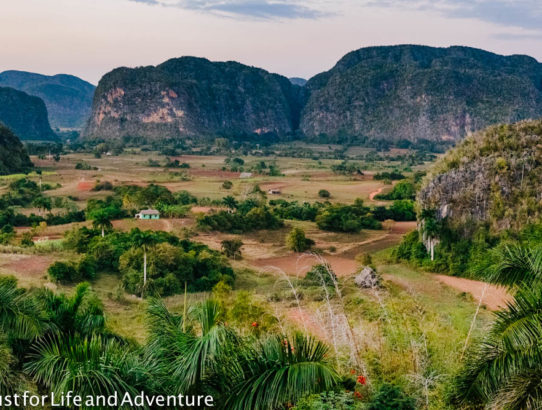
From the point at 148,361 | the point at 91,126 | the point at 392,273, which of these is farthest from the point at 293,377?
the point at 91,126

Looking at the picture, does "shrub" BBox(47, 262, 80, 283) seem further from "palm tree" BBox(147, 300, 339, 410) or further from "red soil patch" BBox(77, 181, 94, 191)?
"red soil patch" BBox(77, 181, 94, 191)

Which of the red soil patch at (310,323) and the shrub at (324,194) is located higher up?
the red soil patch at (310,323)

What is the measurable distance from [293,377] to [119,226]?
30.9 metres

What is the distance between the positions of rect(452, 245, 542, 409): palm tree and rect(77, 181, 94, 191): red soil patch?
49.0m

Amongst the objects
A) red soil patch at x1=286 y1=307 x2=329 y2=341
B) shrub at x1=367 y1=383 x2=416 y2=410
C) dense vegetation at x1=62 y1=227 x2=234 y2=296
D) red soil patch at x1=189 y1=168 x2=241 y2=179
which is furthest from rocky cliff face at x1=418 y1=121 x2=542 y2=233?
red soil patch at x1=189 y1=168 x2=241 y2=179

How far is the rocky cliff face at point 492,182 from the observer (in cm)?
2558

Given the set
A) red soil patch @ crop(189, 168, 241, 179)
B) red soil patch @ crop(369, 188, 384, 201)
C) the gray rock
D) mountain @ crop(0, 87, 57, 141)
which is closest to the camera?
the gray rock

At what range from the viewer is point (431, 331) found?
917cm

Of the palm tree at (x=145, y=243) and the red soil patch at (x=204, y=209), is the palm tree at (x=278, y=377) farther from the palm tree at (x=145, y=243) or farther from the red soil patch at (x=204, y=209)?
the red soil patch at (x=204, y=209)

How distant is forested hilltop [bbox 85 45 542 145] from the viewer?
144m

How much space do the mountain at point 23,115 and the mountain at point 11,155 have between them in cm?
10035

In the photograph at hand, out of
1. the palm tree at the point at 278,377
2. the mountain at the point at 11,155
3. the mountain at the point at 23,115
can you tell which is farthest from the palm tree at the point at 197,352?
the mountain at the point at 23,115

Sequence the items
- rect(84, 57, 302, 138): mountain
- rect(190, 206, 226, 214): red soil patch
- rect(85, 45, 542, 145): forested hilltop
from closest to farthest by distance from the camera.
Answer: rect(190, 206, 226, 214): red soil patch, rect(85, 45, 542, 145): forested hilltop, rect(84, 57, 302, 138): mountain

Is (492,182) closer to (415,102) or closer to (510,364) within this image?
(510,364)
